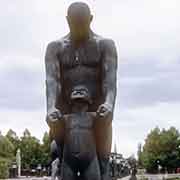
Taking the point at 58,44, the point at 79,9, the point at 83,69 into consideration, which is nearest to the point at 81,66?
the point at 83,69

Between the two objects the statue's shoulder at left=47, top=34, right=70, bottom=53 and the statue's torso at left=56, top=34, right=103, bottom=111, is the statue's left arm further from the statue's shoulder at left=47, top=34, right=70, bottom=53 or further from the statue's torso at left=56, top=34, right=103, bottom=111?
the statue's shoulder at left=47, top=34, right=70, bottom=53

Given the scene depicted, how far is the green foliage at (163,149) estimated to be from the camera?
106m

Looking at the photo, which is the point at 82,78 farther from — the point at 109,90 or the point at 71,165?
the point at 71,165

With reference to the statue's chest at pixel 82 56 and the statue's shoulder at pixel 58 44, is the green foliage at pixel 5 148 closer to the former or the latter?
the statue's shoulder at pixel 58 44

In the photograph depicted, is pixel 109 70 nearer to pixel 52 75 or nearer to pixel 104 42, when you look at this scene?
pixel 104 42

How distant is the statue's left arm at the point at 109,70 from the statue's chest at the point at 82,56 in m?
0.12

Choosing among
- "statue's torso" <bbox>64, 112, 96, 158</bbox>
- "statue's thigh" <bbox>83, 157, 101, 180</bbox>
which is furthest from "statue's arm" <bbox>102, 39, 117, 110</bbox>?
"statue's thigh" <bbox>83, 157, 101, 180</bbox>

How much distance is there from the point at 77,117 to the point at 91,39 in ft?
4.37

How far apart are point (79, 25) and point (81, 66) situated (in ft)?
2.01

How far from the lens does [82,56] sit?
365 inches

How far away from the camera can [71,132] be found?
8656mm

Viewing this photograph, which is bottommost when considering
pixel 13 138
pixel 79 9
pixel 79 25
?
pixel 79 25

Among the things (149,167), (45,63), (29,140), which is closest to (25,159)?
(29,140)

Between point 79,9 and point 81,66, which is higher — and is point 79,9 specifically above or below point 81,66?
above
